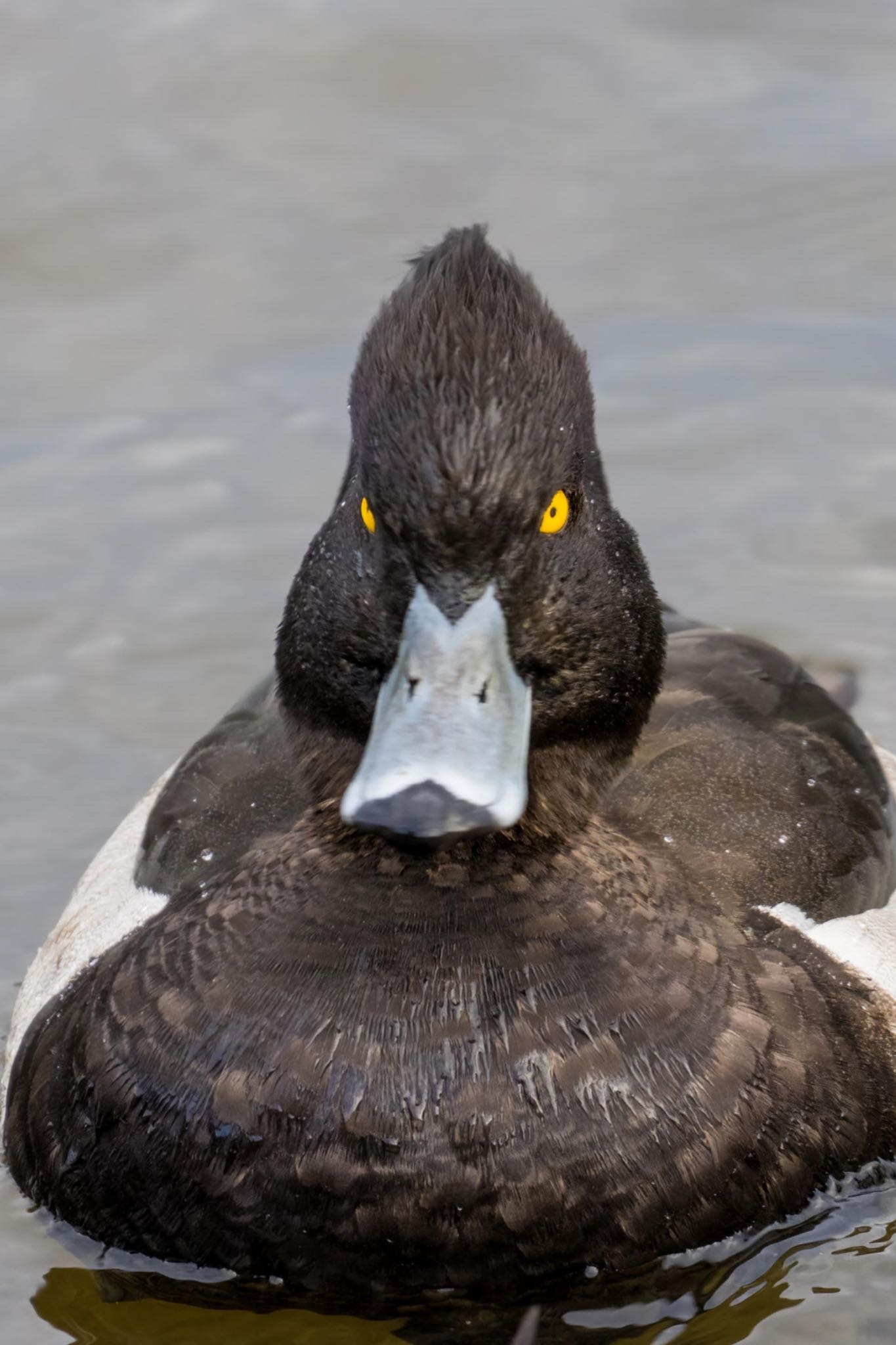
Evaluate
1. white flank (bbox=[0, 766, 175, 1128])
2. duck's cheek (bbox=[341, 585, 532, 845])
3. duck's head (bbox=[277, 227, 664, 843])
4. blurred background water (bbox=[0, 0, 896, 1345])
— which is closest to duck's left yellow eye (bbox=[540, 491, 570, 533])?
duck's head (bbox=[277, 227, 664, 843])

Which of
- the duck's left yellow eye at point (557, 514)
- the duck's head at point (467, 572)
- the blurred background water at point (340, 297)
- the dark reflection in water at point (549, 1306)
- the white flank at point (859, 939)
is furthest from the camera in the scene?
the blurred background water at point (340, 297)

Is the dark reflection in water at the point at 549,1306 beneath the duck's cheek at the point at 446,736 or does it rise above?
beneath

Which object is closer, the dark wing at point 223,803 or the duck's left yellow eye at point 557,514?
the duck's left yellow eye at point 557,514

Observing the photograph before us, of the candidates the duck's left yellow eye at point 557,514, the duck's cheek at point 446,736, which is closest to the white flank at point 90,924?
the duck's cheek at point 446,736

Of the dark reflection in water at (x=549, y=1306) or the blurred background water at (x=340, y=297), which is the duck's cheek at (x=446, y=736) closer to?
the dark reflection in water at (x=549, y=1306)

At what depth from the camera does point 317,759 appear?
175 inches

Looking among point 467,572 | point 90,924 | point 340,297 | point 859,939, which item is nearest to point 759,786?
point 859,939

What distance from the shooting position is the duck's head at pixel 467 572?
3725mm

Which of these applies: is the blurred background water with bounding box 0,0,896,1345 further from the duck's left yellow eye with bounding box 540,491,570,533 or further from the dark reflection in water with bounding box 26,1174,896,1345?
the duck's left yellow eye with bounding box 540,491,570,533

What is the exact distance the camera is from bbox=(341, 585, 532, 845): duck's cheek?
142 inches

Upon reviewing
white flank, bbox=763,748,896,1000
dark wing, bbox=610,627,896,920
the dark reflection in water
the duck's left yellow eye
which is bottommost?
the dark reflection in water

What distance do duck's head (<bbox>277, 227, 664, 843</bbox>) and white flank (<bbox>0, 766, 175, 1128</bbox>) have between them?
3.01 ft

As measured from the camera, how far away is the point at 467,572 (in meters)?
3.83

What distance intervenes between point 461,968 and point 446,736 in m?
0.58
